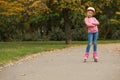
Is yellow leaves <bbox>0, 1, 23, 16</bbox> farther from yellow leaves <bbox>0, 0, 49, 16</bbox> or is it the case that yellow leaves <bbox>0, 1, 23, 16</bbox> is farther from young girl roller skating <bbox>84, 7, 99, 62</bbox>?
young girl roller skating <bbox>84, 7, 99, 62</bbox>

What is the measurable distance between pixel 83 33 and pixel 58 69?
3881cm

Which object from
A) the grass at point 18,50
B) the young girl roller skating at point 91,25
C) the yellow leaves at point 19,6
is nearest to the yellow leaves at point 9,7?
the yellow leaves at point 19,6

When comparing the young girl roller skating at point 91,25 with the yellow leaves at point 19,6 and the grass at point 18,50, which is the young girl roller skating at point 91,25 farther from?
the yellow leaves at point 19,6

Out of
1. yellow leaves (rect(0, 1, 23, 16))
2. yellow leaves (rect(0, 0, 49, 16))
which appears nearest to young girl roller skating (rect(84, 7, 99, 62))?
yellow leaves (rect(0, 0, 49, 16))

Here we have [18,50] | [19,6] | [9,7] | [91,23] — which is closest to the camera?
[91,23]

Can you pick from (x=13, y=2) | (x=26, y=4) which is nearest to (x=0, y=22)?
(x=26, y=4)

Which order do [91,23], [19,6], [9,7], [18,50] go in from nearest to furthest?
[91,23] < [18,50] < [9,7] < [19,6]

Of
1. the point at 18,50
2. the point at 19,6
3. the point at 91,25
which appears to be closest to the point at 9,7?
the point at 19,6

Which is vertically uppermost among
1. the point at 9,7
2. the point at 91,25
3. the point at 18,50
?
the point at 9,7

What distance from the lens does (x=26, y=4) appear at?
3756 cm

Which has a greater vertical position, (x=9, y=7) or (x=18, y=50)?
(x=9, y=7)

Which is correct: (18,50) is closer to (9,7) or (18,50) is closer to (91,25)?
(91,25)

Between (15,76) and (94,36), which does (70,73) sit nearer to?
(15,76)

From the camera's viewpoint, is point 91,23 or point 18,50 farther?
point 18,50
